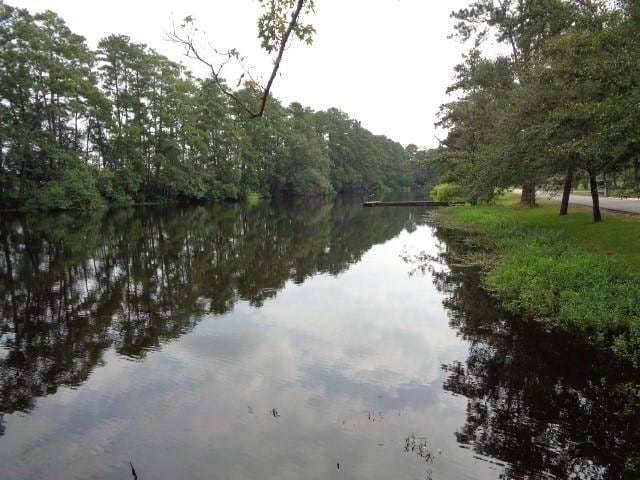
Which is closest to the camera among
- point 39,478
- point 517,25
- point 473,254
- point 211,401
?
point 39,478

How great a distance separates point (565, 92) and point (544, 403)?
15567 mm

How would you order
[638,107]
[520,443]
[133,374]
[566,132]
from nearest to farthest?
[520,443] < [133,374] < [638,107] < [566,132]

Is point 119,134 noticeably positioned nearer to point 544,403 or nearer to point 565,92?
point 565,92

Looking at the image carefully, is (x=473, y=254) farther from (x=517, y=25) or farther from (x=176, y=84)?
(x=176, y=84)

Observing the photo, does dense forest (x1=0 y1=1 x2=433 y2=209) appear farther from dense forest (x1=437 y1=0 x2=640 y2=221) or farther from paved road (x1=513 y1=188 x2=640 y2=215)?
paved road (x1=513 y1=188 x2=640 y2=215)

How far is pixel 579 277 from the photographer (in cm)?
1310

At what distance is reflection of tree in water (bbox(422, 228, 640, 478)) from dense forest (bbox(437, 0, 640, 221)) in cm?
657

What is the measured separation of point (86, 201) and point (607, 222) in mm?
46837

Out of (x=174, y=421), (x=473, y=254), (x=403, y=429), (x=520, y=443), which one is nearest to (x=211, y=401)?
(x=174, y=421)

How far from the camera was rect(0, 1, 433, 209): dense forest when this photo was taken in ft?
143

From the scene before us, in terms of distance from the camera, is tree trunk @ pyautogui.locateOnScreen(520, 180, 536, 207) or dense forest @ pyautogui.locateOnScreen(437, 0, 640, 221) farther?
tree trunk @ pyautogui.locateOnScreen(520, 180, 536, 207)

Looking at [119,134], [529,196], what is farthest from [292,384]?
[119,134]

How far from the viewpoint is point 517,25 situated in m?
30.5

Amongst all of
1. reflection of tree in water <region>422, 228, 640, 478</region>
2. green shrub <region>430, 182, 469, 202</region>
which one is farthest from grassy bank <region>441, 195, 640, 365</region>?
green shrub <region>430, 182, 469, 202</region>
